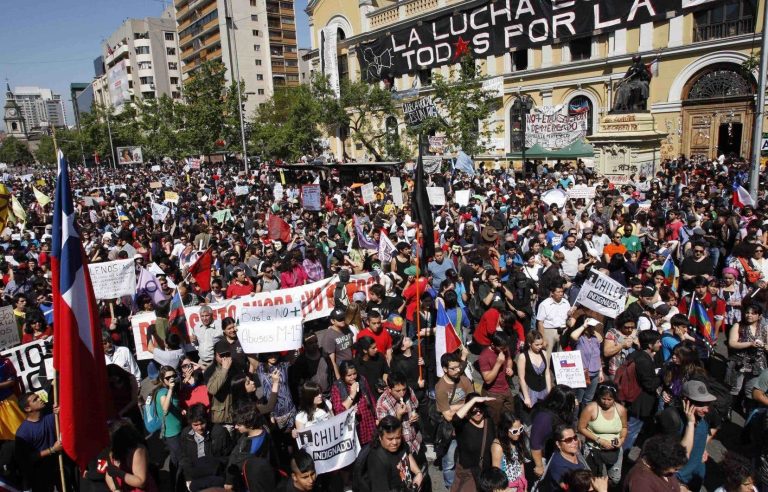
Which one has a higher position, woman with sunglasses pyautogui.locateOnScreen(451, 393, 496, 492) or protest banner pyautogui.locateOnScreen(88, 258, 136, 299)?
protest banner pyautogui.locateOnScreen(88, 258, 136, 299)

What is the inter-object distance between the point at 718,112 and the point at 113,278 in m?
26.9

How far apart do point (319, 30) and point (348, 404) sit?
151ft

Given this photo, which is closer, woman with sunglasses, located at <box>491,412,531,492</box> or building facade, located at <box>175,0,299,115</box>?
woman with sunglasses, located at <box>491,412,531,492</box>

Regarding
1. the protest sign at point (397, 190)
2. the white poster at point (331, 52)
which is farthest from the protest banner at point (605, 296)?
the white poster at point (331, 52)

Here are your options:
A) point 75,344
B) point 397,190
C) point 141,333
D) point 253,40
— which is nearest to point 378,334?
point 75,344

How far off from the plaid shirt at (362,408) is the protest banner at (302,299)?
3.23 meters

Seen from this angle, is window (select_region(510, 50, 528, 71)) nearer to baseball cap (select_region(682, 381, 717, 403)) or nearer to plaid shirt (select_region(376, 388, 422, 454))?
baseball cap (select_region(682, 381, 717, 403))

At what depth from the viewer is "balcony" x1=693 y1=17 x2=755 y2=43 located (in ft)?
77.9

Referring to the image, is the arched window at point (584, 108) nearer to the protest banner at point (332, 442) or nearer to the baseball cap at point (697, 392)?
the baseball cap at point (697, 392)

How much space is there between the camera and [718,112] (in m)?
25.2

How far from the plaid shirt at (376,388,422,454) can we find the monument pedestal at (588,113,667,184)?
17.4 meters

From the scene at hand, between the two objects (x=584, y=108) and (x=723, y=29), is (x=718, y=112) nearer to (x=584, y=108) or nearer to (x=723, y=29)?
(x=723, y=29)

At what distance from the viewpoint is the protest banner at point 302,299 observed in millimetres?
7846

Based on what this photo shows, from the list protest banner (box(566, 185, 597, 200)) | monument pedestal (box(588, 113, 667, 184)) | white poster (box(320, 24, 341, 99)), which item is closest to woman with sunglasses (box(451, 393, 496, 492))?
protest banner (box(566, 185, 597, 200))
